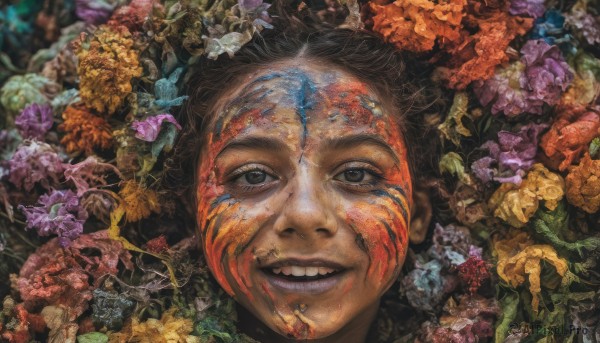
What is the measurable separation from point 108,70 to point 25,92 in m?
0.70

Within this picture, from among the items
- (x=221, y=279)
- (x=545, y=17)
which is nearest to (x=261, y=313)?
(x=221, y=279)

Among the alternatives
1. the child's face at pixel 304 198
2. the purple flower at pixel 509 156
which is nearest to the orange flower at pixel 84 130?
the child's face at pixel 304 198

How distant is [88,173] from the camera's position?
14.1ft

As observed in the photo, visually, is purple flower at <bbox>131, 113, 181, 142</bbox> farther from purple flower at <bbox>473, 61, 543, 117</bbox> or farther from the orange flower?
purple flower at <bbox>473, 61, 543, 117</bbox>

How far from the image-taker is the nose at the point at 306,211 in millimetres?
3721

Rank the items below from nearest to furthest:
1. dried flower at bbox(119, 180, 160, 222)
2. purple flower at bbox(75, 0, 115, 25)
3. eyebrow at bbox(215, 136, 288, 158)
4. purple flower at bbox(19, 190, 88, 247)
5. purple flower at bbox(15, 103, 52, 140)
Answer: eyebrow at bbox(215, 136, 288, 158) → purple flower at bbox(19, 190, 88, 247) → dried flower at bbox(119, 180, 160, 222) → purple flower at bbox(15, 103, 52, 140) → purple flower at bbox(75, 0, 115, 25)

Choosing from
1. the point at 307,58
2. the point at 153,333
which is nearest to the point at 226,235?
the point at 153,333

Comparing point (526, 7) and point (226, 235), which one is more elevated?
point (526, 7)

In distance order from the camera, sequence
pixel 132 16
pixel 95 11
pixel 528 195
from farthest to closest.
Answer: pixel 95 11 → pixel 132 16 → pixel 528 195

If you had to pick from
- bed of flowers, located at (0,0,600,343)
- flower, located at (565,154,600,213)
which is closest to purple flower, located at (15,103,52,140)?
bed of flowers, located at (0,0,600,343)

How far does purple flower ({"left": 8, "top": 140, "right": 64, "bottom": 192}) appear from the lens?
4.33m

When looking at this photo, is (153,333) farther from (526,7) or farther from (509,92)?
(526,7)

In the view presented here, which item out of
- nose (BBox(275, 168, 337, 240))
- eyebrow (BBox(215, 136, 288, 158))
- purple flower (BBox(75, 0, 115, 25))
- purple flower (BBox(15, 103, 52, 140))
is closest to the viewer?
nose (BBox(275, 168, 337, 240))

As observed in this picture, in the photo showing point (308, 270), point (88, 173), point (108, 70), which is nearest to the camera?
point (308, 270)
